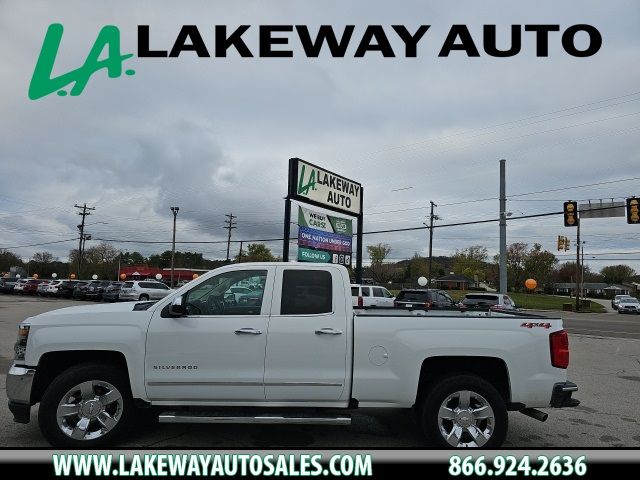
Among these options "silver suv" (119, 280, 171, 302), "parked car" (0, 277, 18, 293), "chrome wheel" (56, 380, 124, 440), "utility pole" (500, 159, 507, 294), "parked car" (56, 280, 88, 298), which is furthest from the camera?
"parked car" (0, 277, 18, 293)

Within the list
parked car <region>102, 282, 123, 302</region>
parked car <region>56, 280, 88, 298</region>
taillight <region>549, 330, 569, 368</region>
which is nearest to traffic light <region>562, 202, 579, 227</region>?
taillight <region>549, 330, 569, 368</region>

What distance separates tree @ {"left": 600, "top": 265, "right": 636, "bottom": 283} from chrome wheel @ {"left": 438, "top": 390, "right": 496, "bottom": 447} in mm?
161876

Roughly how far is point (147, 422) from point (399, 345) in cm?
307

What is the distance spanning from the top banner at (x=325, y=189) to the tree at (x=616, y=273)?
149725 millimetres

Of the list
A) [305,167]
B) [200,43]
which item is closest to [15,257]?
[305,167]

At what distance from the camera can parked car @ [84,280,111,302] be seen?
36.2 m

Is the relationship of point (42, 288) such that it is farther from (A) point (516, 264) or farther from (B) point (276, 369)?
(A) point (516, 264)

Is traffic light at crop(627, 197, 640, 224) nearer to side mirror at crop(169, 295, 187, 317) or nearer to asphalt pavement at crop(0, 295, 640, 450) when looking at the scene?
asphalt pavement at crop(0, 295, 640, 450)

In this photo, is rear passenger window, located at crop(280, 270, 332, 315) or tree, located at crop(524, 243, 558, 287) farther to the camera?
tree, located at crop(524, 243, 558, 287)

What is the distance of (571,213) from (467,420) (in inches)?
906

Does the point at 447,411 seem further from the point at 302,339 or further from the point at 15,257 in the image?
the point at 15,257

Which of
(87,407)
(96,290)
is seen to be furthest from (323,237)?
(96,290)

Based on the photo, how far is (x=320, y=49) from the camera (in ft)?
25.3

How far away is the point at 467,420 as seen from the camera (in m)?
4.80
